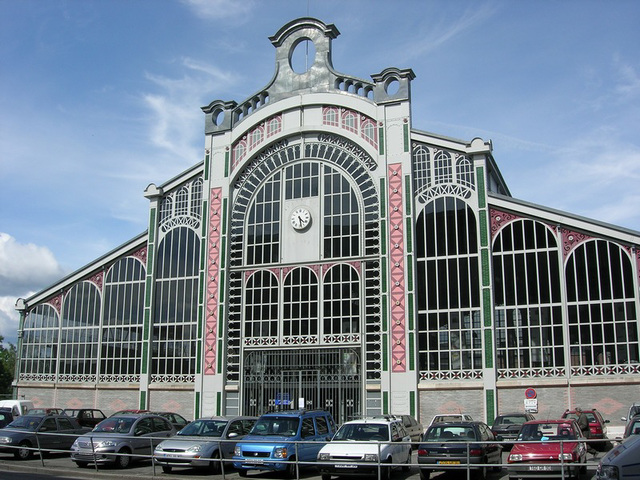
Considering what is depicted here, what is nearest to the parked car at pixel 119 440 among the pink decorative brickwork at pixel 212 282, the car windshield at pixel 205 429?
the car windshield at pixel 205 429

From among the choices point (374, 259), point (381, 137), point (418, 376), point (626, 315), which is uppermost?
point (381, 137)

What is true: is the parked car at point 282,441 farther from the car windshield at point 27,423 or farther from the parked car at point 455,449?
the car windshield at point 27,423

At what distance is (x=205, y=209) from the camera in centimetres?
3872

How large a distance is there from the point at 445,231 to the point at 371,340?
20.3 feet

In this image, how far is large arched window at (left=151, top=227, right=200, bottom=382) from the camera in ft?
124

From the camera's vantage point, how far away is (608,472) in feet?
41.2

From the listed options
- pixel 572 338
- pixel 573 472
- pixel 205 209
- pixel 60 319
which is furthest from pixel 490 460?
pixel 60 319

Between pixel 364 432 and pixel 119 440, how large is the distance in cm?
788

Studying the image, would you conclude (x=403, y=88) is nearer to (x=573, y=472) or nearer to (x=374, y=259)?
(x=374, y=259)

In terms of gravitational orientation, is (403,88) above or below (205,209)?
above

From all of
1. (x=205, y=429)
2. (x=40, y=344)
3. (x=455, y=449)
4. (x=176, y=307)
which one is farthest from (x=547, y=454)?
(x=40, y=344)

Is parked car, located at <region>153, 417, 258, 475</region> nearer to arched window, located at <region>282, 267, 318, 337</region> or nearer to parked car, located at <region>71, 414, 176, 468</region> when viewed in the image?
parked car, located at <region>71, 414, 176, 468</region>

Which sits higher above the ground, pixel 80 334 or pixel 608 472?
pixel 80 334

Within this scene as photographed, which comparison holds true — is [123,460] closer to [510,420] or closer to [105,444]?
[105,444]
